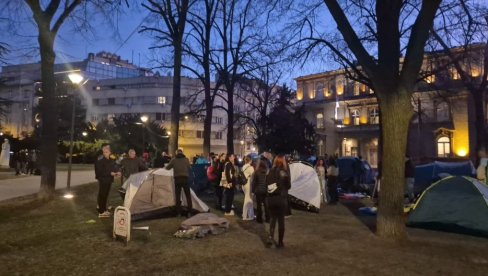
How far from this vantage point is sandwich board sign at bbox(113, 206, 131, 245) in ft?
28.3

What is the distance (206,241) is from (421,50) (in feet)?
19.8

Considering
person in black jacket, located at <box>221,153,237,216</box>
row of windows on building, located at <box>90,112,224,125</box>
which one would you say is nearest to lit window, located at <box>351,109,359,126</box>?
row of windows on building, located at <box>90,112,224,125</box>

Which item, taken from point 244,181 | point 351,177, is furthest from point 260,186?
point 351,177

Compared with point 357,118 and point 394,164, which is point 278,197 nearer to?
point 394,164

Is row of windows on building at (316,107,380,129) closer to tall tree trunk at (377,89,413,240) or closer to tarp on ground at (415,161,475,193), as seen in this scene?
tarp on ground at (415,161,475,193)

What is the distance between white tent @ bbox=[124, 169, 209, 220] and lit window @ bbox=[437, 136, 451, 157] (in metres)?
45.9

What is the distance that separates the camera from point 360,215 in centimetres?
1347

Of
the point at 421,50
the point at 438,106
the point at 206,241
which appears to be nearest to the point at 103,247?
the point at 206,241

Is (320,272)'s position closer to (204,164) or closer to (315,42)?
(315,42)

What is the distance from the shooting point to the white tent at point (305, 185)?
14.2m

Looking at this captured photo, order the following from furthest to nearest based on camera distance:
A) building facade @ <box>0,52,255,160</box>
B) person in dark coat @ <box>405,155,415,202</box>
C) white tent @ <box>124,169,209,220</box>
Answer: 1. building facade @ <box>0,52,255,160</box>
2. person in dark coat @ <box>405,155,415,202</box>
3. white tent @ <box>124,169,209,220</box>

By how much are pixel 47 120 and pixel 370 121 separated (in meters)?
49.8

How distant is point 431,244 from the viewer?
9.19 m

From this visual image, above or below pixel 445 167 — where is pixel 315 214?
below
